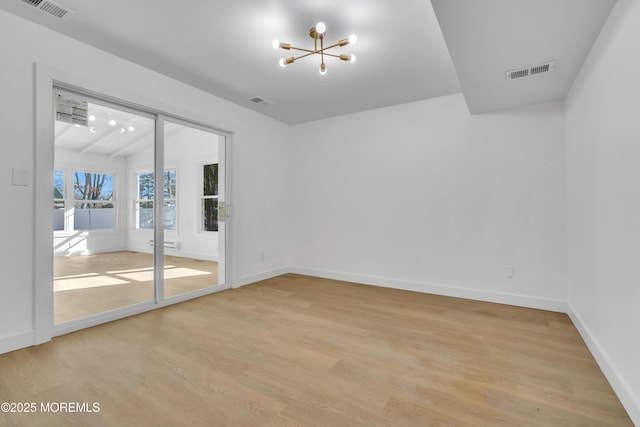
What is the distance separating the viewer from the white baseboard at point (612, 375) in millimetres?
1499

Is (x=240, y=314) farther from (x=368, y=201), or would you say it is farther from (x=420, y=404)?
(x=368, y=201)

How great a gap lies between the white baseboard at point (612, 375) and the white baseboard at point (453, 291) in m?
0.59

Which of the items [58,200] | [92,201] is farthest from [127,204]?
[58,200]

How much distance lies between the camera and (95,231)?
9.86 feet

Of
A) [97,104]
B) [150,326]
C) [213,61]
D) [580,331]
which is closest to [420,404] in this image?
[580,331]

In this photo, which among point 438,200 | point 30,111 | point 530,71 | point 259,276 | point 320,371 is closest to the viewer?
point 320,371

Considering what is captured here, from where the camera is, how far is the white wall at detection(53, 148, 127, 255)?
2.66 m

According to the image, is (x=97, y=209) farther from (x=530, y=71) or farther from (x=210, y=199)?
(x=530, y=71)

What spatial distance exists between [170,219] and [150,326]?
1.27 meters

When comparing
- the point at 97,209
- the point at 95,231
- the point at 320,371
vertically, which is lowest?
the point at 320,371

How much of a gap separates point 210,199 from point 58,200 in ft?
5.64

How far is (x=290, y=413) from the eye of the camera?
1.56 meters

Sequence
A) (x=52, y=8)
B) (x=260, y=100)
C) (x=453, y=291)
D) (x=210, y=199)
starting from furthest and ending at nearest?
1. (x=210, y=199)
2. (x=260, y=100)
3. (x=453, y=291)
4. (x=52, y=8)

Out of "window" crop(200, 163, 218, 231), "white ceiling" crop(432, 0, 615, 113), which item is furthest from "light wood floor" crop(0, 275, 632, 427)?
"white ceiling" crop(432, 0, 615, 113)
